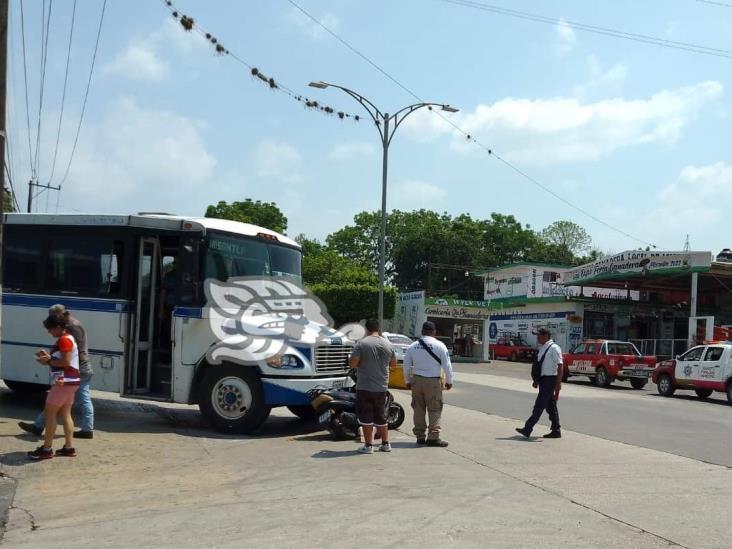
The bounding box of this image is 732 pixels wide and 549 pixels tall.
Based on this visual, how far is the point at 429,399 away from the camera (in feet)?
33.0

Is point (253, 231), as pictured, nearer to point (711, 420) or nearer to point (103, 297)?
point (103, 297)

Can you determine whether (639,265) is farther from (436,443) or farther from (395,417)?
(436,443)

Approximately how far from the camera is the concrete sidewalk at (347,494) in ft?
19.1

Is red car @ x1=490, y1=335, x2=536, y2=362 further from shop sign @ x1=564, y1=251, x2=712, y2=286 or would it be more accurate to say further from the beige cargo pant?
the beige cargo pant

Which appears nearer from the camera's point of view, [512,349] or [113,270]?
[113,270]

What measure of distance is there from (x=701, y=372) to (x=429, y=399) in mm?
15335

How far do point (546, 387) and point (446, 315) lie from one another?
112 ft

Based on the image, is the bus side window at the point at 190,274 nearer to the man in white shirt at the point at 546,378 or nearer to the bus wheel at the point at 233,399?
the bus wheel at the point at 233,399

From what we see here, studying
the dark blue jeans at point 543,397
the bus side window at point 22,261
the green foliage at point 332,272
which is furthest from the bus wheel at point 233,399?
the green foliage at point 332,272

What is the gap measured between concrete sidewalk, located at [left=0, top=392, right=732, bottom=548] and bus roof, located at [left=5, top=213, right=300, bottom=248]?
9.76 feet

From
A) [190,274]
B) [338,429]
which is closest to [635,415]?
[338,429]

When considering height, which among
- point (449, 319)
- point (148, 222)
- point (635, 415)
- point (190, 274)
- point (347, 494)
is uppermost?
point (148, 222)

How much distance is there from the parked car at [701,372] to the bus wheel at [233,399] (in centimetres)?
1607

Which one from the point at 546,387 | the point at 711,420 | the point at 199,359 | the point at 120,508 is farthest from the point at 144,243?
the point at 711,420
